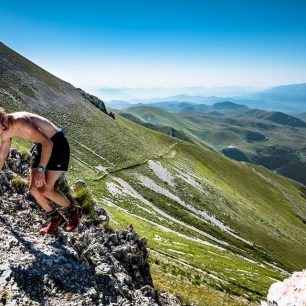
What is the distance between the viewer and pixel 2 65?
5059 inches

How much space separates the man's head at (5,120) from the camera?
10.6m

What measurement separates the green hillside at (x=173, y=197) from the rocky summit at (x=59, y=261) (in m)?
14.6

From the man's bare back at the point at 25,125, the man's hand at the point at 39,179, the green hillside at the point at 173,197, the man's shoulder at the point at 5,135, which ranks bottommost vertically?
the green hillside at the point at 173,197

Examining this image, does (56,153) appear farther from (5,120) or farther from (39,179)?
(5,120)

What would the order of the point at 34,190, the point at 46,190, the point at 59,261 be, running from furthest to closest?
the point at 59,261 → the point at 34,190 → the point at 46,190

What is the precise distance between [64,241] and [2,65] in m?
128

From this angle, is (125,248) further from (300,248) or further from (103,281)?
(300,248)

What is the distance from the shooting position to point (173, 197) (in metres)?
94.2

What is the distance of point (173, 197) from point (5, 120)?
85.0 metres

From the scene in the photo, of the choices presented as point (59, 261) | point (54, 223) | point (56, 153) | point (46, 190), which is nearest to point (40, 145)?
point (56, 153)

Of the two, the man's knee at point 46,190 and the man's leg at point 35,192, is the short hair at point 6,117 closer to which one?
the man's leg at point 35,192

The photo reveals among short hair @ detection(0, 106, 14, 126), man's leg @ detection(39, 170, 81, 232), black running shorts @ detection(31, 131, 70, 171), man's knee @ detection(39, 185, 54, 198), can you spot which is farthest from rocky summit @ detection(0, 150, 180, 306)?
short hair @ detection(0, 106, 14, 126)

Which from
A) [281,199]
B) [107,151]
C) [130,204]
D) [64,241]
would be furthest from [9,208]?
[281,199]

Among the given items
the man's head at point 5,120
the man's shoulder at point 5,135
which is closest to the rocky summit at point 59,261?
the man's shoulder at point 5,135
